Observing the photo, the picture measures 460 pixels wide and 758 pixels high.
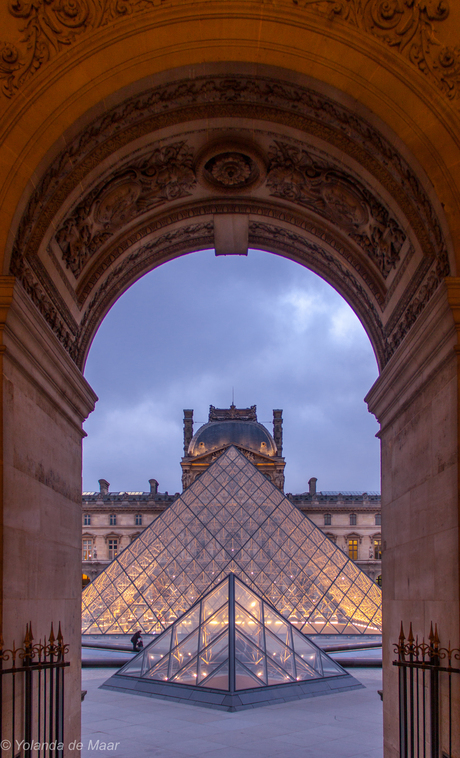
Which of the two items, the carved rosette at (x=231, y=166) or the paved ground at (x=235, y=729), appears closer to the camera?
the carved rosette at (x=231, y=166)

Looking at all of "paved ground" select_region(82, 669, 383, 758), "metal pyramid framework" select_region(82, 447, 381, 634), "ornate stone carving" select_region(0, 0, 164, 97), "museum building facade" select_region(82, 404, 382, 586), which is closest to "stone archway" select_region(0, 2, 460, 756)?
"ornate stone carving" select_region(0, 0, 164, 97)

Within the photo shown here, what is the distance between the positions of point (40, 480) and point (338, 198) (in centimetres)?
403

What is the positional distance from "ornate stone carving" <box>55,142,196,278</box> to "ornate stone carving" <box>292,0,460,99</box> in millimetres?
1994

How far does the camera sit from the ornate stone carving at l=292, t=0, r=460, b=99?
507 cm

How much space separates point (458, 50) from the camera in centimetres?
506

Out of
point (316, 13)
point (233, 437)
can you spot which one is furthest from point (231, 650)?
point (233, 437)

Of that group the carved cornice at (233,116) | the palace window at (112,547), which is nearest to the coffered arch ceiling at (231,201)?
the carved cornice at (233,116)

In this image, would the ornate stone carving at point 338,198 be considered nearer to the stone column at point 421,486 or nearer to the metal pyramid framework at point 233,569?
the stone column at point 421,486

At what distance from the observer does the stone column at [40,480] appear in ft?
16.5

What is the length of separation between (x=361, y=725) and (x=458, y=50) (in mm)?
8708

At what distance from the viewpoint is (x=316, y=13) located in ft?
16.9

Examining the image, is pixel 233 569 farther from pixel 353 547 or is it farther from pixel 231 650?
pixel 353 547

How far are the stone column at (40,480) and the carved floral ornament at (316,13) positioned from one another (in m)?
1.77

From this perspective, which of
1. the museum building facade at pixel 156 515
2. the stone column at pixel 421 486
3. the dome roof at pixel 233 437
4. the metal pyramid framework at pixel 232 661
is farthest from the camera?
the dome roof at pixel 233 437
